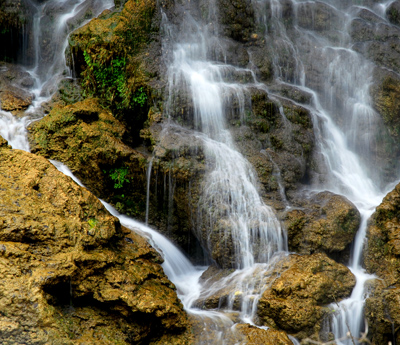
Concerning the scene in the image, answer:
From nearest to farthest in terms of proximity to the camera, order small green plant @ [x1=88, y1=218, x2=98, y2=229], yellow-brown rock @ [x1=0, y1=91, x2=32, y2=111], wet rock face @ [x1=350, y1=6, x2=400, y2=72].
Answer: small green plant @ [x1=88, y1=218, x2=98, y2=229] < yellow-brown rock @ [x1=0, y1=91, x2=32, y2=111] < wet rock face @ [x1=350, y1=6, x2=400, y2=72]

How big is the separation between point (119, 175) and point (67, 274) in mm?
3468

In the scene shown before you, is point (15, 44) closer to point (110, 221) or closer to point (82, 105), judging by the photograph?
point (82, 105)

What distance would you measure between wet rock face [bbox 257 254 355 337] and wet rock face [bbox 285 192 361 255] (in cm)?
50

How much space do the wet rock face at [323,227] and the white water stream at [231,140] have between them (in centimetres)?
24

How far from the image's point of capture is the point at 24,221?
5367 mm

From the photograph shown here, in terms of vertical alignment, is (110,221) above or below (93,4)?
below

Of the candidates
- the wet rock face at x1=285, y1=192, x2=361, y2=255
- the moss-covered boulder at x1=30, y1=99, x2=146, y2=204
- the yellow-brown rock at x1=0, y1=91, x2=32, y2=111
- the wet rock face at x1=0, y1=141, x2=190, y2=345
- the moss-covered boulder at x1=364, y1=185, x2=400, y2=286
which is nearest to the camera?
the wet rock face at x1=0, y1=141, x2=190, y2=345

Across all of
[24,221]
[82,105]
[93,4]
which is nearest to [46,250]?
[24,221]

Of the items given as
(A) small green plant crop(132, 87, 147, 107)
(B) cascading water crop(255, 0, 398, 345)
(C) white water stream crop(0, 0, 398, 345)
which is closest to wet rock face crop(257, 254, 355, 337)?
(C) white water stream crop(0, 0, 398, 345)

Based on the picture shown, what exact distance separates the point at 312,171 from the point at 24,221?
679cm

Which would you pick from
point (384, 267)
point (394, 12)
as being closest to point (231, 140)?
point (384, 267)

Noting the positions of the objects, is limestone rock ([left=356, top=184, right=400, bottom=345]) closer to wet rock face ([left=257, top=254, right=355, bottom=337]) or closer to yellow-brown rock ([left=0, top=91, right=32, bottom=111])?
wet rock face ([left=257, top=254, right=355, bottom=337])

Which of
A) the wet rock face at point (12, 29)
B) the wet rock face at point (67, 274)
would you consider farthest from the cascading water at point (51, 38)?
the wet rock face at point (67, 274)

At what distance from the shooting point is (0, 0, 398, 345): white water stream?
7.20 meters
